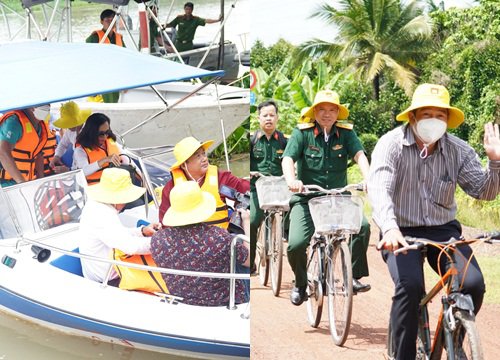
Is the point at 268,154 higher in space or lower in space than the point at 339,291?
higher

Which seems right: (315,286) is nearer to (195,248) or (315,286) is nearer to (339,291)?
(339,291)

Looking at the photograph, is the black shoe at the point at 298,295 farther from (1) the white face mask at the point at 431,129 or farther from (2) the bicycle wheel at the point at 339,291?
(1) the white face mask at the point at 431,129

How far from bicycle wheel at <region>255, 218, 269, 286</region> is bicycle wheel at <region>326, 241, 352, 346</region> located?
18cm

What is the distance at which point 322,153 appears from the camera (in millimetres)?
2504

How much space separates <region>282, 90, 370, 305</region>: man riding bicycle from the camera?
2.42m

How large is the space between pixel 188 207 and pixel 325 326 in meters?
0.67

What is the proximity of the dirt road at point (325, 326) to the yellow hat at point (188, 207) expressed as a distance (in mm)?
329

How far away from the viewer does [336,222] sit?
2404mm

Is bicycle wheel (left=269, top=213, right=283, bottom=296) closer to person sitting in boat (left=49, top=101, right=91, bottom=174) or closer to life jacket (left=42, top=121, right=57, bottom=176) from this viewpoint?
life jacket (left=42, top=121, right=57, bottom=176)

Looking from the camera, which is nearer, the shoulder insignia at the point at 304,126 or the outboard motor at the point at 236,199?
the shoulder insignia at the point at 304,126

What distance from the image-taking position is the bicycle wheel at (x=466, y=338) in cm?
170

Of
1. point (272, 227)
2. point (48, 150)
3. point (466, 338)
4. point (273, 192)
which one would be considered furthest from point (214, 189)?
point (48, 150)

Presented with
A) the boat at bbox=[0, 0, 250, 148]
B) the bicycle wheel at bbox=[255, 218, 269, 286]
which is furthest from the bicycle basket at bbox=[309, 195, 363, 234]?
the boat at bbox=[0, 0, 250, 148]

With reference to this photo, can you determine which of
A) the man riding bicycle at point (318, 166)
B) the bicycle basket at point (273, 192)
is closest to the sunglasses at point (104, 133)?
the bicycle basket at point (273, 192)
